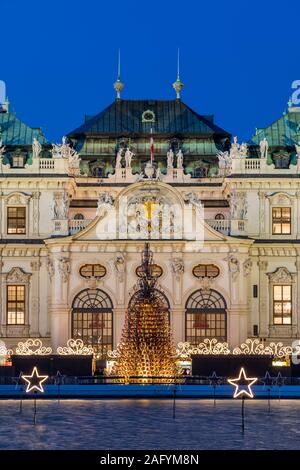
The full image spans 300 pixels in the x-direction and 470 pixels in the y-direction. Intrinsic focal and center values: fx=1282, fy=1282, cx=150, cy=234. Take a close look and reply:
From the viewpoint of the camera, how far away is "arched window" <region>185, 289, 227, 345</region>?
282 ft

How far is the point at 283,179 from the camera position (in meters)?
90.3

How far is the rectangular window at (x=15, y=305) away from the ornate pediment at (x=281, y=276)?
17.3 metres

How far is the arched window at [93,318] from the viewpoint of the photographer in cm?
8569

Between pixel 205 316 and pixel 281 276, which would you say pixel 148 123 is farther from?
pixel 205 316

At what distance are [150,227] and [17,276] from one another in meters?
10.2

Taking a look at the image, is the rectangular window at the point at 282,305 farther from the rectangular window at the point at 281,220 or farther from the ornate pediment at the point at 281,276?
the rectangular window at the point at 281,220

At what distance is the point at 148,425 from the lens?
43844 mm

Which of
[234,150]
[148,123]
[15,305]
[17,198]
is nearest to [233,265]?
[234,150]

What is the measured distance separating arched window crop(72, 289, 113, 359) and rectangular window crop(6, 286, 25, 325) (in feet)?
15.0

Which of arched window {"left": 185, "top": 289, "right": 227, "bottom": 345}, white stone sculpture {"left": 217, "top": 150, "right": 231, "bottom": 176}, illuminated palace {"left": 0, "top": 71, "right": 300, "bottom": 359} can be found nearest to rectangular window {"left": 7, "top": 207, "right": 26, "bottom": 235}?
illuminated palace {"left": 0, "top": 71, "right": 300, "bottom": 359}

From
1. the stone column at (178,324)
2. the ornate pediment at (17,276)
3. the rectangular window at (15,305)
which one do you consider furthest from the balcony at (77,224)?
the stone column at (178,324)
